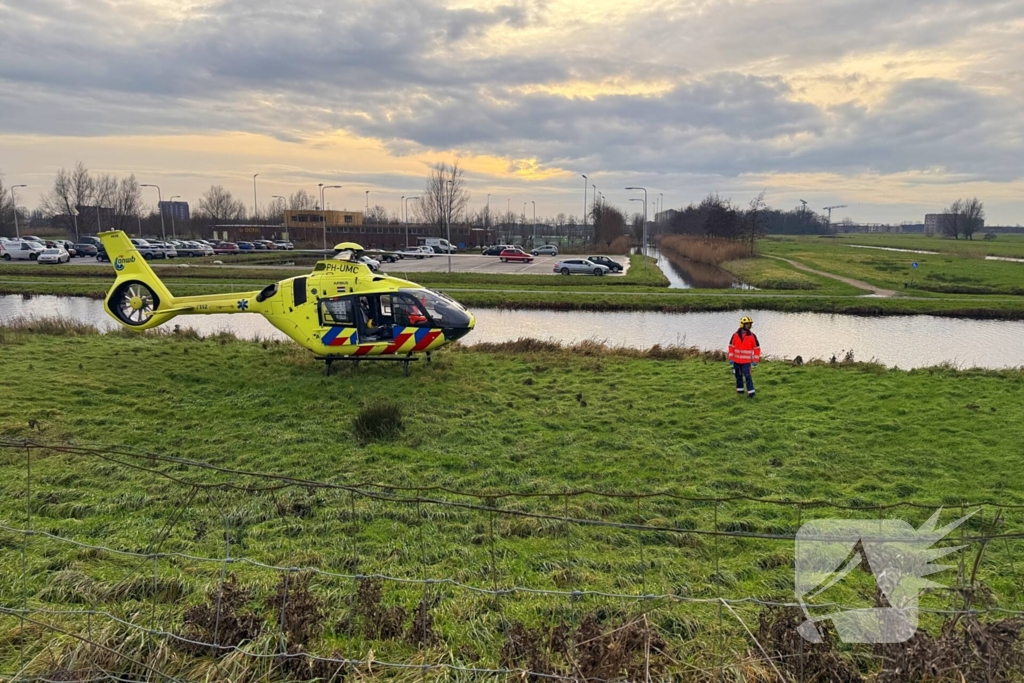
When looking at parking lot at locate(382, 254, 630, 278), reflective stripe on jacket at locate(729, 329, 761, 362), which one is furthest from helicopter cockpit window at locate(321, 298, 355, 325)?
parking lot at locate(382, 254, 630, 278)

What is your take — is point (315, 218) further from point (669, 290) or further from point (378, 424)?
point (378, 424)

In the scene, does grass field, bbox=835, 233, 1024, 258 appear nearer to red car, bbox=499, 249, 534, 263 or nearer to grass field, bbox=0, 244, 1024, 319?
grass field, bbox=0, 244, 1024, 319

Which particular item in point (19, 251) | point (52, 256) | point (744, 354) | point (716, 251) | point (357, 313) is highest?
point (716, 251)

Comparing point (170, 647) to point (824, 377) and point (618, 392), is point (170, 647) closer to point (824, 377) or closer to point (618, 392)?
point (618, 392)

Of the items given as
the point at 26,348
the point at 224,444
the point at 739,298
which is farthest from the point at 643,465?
the point at 739,298

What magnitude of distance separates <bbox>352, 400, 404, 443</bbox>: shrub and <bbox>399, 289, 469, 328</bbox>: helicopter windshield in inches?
149

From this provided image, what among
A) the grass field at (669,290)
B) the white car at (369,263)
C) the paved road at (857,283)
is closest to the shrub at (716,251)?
the paved road at (857,283)

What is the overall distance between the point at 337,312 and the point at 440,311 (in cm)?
239

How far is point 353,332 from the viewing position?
1449cm

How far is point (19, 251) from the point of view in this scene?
5484 cm

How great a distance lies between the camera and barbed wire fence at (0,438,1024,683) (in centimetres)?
381

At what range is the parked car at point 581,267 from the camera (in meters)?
48.5

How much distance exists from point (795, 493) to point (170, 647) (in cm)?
743
